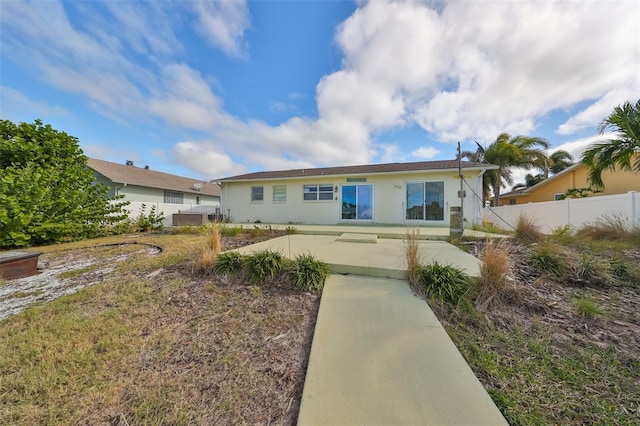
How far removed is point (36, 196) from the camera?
24.3 ft

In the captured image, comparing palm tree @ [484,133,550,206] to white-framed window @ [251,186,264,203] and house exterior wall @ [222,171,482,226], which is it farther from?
white-framed window @ [251,186,264,203]

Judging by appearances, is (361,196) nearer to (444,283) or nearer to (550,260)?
(550,260)

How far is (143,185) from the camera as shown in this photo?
55.8 feet

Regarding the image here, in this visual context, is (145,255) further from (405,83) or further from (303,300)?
(405,83)

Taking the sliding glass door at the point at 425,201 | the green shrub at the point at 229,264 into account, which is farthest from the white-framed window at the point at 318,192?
the green shrub at the point at 229,264

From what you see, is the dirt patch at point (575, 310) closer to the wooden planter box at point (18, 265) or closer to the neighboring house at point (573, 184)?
the neighboring house at point (573, 184)

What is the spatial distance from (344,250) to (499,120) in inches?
465

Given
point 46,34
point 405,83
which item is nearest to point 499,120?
point 405,83

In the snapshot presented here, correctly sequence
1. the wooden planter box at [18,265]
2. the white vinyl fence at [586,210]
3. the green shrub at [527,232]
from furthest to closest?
1. the white vinyl fence at [586,210]
2. the green shrub at [527,232]
3. the wooden planter box at [18,265]

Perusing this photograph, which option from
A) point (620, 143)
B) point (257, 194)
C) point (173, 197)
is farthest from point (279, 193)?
point (620, 143)

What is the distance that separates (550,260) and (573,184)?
1658 centimetres

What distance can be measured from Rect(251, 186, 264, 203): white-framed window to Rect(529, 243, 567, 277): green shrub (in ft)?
39.3

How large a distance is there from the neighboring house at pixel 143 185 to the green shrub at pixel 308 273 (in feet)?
50.7

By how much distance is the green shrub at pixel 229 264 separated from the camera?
404cm
